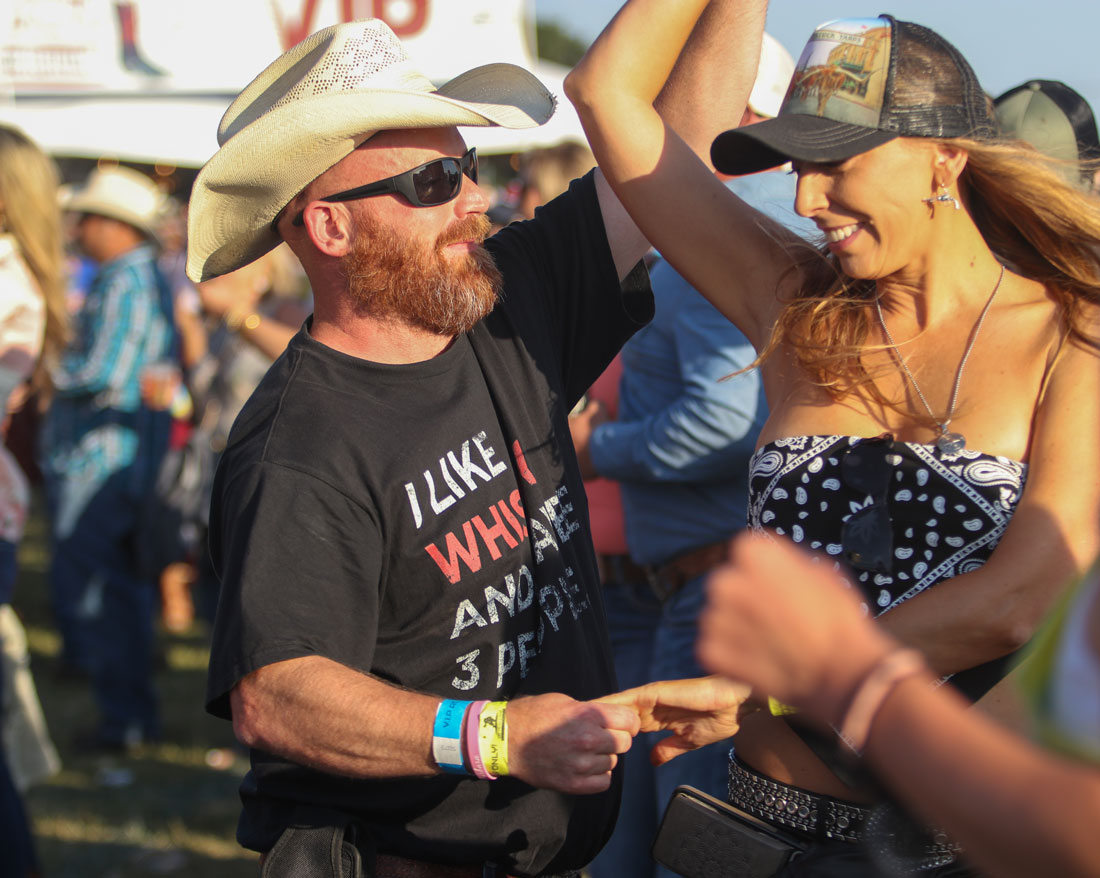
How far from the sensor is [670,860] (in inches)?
84.0

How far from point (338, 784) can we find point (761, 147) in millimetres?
1425

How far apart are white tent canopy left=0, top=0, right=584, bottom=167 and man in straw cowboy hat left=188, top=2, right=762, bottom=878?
757cm

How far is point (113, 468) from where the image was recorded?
5.81m

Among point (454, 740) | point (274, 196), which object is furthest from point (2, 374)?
point (454, 740)

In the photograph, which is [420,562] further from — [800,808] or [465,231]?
[800,808]

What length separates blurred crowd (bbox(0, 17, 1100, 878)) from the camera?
3156mm

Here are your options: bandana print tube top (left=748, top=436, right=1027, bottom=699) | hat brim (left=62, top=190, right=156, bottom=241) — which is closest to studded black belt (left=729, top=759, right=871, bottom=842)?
bandana print tube top (left=748, top=436, right=1027, bottom=699)

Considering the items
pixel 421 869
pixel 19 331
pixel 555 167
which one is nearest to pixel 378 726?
pixel 421 869

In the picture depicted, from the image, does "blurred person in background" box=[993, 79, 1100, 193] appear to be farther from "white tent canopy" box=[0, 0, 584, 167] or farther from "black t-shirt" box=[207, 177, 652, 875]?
"white tent canopy" box=[0, 0, 584, 167]

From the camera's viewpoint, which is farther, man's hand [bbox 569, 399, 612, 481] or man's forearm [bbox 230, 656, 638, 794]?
man's hand [bbox 569, 399, 612, 481]

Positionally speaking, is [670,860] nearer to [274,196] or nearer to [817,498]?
[817,498]

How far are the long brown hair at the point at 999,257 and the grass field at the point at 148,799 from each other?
3447mm

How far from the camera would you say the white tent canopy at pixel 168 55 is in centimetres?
991

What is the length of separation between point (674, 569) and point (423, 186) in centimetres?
145
